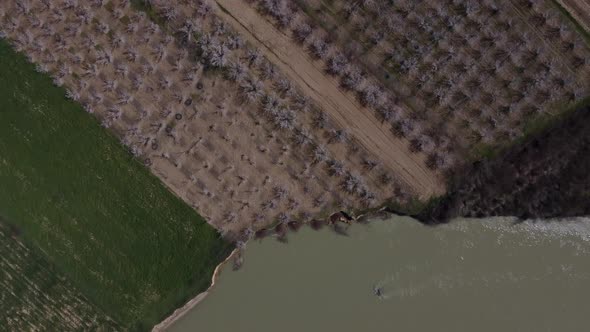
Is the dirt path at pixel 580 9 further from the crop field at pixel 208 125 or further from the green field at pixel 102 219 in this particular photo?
the green field at pixel 102 219

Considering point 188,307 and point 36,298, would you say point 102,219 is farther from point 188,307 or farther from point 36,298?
point 188,307

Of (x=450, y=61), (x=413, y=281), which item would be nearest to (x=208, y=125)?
(x=450, y=61)

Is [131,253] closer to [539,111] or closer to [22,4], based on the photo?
[22,4]

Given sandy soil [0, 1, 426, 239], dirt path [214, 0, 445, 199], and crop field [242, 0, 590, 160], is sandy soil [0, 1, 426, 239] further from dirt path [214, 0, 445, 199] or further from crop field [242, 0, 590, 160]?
crop field [242, 0, 590, 160]

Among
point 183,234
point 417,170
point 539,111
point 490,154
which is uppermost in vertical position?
point 539,111

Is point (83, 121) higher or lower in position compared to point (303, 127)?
lower

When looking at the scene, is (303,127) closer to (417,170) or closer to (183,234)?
(417,170)

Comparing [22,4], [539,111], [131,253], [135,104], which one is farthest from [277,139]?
[22,4]
